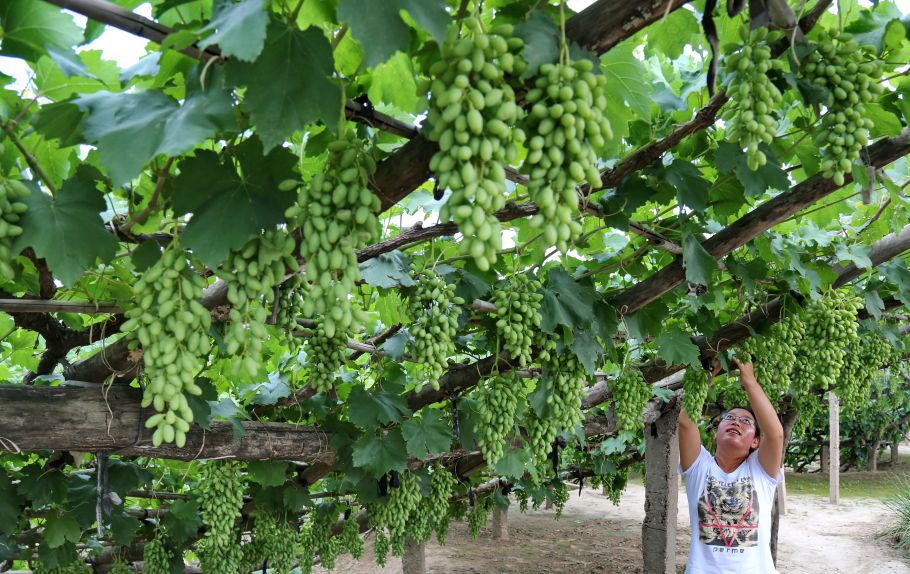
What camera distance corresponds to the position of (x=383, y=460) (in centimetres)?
368

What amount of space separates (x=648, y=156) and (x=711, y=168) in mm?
698

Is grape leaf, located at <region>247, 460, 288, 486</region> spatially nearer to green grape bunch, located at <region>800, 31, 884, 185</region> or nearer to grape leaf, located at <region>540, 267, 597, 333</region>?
grape leaf, located at <region>540, 267, 597, 333</region>

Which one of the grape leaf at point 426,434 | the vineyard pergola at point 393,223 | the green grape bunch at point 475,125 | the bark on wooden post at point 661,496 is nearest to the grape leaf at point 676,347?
the vineyard pergola at point 393,223

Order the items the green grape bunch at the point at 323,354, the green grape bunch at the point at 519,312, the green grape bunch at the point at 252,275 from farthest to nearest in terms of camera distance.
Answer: the green grape bunch at the point at 323,354
the green grape bunch at the point at 519,312
the green grape bunch at the point at 252,275

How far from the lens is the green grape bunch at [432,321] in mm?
2479

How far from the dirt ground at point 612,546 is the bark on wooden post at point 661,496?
11.9 ft

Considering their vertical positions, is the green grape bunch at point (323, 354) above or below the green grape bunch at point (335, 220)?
below

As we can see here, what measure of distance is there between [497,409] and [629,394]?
125 cm

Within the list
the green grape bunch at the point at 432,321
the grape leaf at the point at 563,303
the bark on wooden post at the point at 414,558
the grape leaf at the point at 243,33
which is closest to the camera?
the grape leaf at the point at 243,33

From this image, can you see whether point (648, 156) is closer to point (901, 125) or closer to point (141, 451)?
point (901, 125)

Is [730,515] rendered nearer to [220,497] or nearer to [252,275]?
[220,497]

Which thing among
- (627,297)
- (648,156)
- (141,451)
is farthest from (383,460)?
(648,156)

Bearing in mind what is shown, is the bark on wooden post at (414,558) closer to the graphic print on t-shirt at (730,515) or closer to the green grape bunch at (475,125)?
the graphic print on t-shirt at (730,515)

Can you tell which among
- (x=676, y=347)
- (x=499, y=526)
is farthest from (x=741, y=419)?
(x=499, y=526)
